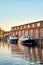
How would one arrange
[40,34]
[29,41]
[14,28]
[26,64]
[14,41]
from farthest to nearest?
[14,28] < [40,34] < [14,41] < [29,41] < [26,64]

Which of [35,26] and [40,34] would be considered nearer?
[40,34]

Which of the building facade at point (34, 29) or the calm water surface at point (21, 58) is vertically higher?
the building facade at point (34, 29)

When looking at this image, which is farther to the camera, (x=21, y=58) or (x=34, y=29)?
(x=34, y=29)

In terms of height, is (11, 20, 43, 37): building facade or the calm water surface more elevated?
(11, 20, 43, 37): building facade

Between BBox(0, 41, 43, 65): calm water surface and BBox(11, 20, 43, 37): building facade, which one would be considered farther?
Result: BBox(11, 20, 43, 37): building facade

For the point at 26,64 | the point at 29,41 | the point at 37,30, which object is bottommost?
the point at 26,64

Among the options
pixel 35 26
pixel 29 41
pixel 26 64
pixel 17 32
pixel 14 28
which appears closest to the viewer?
pixel 26 64

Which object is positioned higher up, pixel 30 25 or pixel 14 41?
pixel 30 25

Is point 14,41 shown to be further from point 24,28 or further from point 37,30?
point 24,28

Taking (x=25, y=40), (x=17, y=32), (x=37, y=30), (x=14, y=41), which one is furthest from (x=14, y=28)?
(x=25, y=40)

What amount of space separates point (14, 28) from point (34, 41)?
5452 centimetres

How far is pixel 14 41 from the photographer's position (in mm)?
67000

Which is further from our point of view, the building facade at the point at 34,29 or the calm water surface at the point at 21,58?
the building facade at the point at 34,29

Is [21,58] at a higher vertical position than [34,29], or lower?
lower
